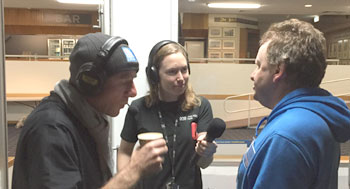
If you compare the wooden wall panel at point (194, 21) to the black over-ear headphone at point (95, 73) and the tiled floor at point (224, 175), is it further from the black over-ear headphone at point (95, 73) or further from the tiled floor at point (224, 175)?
the black over-ear headphone at point (95, 73)

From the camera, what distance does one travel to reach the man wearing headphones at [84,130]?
0.88 meters

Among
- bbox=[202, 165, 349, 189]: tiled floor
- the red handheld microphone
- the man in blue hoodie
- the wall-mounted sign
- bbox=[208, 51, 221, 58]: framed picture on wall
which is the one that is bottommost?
bbox=[202, 165, 349, 189]: tiled floor

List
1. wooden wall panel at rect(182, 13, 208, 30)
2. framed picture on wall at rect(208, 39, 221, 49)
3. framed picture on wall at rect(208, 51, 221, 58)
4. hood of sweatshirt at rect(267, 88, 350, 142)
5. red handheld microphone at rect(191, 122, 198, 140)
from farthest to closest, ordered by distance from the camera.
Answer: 1. framed picture on wall at rect(208, 39, 221, 49)
2. framed picture on wall at rect(208, 51, 221, 58)
3. wooden wall panel at rect(182, 13, 208, 30)
4. red handheld microphone at rect(191, 122, 198, 140)
5. hood of sweatshirt at rect(267, 88, 350, 142)

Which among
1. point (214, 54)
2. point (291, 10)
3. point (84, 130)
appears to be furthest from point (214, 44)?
point (84, 130)

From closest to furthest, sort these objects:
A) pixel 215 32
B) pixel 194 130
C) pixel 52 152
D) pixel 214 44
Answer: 1. pixel 52 152
2. pixel 194 130
3. pixel 214 44
4. pixel 215 32

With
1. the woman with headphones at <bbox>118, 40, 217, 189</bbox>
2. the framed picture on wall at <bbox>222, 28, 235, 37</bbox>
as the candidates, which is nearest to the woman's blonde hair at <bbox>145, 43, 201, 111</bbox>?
the woman with headphones at <bbox>118, 40, 217, 189</bbox>

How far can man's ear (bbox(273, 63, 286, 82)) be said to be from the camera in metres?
1.10

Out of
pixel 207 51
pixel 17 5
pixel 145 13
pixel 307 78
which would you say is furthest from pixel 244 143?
pixel 17 5

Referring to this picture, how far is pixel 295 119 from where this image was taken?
3.25 ft

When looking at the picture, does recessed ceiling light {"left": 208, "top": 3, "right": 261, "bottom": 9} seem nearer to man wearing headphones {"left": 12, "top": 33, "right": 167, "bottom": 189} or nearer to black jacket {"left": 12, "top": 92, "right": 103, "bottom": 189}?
man wearing headphones {"left": 12, "top": 33, "right": 167, "bottom": 189}

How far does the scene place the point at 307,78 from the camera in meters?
1.10

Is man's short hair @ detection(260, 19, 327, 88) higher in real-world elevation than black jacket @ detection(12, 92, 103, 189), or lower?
higher

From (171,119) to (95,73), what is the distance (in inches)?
30.7

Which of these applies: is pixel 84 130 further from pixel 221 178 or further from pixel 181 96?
pixel 221 178
